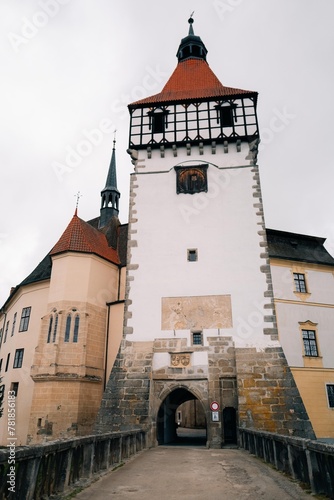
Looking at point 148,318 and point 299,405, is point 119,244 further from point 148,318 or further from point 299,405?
point 299,405

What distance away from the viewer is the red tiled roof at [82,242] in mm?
19547

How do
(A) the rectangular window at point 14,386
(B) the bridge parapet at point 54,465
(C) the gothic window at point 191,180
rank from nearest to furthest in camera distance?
(B) the bridge parapet at point 54,465, (C) the gothic window at point 191,180, (A) the rectangular window at point 14,386

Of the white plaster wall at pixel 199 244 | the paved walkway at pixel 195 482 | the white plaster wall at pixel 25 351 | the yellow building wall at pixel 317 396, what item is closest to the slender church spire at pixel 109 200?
the white plaster wall at pixel 25 351

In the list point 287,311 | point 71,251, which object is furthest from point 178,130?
point 287,311

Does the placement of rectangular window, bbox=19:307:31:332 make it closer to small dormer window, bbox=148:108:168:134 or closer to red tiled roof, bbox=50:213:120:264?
red tiled roof, bbox=50:213:120:264

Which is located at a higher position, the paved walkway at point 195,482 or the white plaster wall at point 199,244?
the white plaster wall at point 199,244

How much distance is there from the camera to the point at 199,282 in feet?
49.8

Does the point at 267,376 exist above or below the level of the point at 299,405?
above

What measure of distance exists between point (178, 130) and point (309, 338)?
11924mm

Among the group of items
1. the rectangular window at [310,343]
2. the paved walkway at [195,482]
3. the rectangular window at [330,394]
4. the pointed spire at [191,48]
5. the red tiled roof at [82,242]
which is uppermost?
the pointed spire at [191,48]

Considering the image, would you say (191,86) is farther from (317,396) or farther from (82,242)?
(317,396)

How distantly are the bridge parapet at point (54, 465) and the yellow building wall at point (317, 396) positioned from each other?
12.1 metres

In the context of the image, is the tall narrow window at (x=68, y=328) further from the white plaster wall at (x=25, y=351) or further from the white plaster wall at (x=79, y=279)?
the white plaster wall at (x=25, y=351)

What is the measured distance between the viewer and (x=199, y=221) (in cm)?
1625
